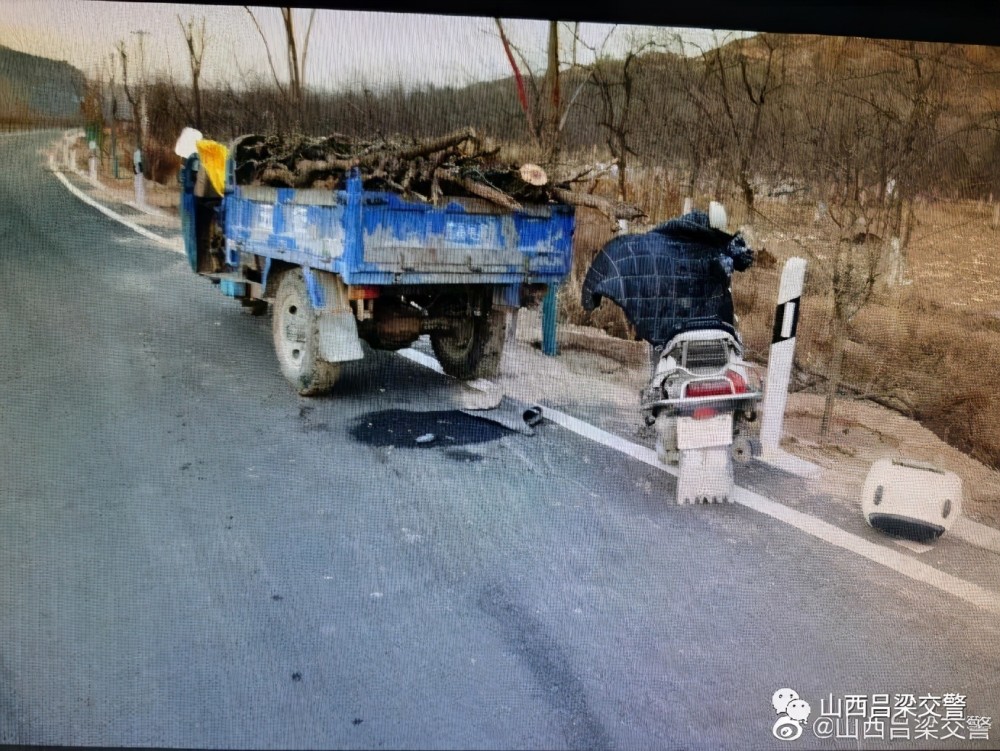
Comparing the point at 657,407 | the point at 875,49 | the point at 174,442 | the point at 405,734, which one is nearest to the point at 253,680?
the point at 405,734

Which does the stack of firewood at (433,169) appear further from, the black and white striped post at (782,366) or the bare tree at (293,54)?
the black and white striped post at (782,366)

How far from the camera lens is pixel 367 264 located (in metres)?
2.28

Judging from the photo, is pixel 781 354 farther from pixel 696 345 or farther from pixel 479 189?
pixel 479 189

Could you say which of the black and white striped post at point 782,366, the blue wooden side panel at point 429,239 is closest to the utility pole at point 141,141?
the blue wooden side panel at point 429,239

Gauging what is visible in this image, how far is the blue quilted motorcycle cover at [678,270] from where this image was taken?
2072 millimetres

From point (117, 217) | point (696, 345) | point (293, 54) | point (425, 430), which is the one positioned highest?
point (293, 54)

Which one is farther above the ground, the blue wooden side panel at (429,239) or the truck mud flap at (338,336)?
the blue wooden side panel at (429,239)

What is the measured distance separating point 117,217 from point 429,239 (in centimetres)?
95

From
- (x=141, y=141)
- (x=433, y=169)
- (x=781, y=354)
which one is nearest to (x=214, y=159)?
(x=141, y=141)

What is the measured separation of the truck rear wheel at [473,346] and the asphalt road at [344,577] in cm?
23

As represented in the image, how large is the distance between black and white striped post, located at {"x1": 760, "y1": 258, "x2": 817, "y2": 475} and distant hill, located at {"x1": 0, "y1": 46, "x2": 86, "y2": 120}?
6.82 ft

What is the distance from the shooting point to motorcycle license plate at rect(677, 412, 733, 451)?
207 cm

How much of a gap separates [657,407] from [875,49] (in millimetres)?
1196

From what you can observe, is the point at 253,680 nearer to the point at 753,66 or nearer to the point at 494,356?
the point at 494,356
